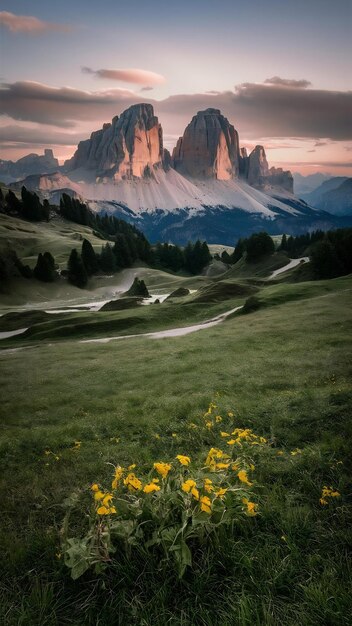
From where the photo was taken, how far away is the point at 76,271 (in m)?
134

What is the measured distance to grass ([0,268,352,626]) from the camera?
14.8 feet

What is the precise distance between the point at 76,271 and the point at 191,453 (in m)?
132

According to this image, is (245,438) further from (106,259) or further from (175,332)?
(106,259)

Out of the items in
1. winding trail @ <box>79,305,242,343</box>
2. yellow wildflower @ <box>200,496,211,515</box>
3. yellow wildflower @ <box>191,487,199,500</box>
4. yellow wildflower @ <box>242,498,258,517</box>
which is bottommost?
winding trail @ <box>79,305,242,343</box>

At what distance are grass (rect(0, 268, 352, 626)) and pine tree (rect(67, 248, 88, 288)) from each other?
111 meters

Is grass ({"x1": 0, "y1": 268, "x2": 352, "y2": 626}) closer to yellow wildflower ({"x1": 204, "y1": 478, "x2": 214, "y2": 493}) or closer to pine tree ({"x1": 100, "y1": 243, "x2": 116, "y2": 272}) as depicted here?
yellow wildflower ({"x1": 204, "y1": 478, "x2": 214, "y2": 493})

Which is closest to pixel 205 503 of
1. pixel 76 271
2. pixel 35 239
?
pixel 76 271

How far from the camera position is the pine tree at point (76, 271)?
13262cm

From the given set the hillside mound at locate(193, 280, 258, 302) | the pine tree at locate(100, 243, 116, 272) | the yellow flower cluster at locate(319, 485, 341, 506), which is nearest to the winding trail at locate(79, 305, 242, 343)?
the hillside mound at locate(193, 280, 258, 302)

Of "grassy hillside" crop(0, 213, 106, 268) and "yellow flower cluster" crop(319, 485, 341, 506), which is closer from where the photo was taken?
"yellow flower cluster" crop(319, 485, 341, 506)

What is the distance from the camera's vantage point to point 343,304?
41.8 m

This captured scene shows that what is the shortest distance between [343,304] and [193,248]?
142m

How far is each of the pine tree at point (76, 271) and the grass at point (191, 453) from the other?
11084cm

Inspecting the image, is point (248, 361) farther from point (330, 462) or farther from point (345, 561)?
point (345, 561)
